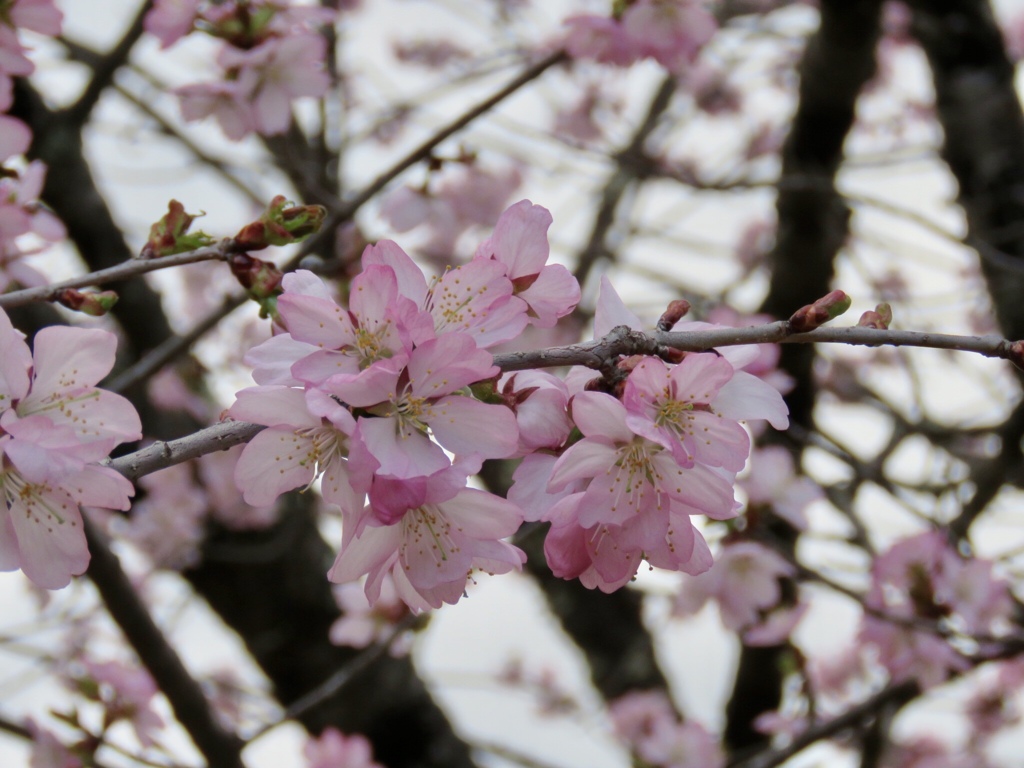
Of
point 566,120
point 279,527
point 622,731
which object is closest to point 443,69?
point 566,120

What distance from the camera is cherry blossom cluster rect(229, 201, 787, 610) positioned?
0.74 meters

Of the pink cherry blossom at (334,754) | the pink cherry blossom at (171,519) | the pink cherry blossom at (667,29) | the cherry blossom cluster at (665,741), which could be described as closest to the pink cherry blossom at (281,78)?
the pink cherry blossom at (667,29)

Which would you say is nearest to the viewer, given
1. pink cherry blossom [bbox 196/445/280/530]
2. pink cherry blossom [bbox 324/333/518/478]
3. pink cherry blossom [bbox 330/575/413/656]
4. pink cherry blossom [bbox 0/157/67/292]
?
pink cherry blossom [bbox 324/333/518/478]

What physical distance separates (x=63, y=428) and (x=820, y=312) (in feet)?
2.14

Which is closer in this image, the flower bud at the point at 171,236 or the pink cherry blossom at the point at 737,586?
the flower bud at the point at 171,236

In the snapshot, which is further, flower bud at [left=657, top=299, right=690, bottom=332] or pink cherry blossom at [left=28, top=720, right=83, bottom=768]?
pink cherry blossom at [left=28, top=720, right=83, bottom=768]

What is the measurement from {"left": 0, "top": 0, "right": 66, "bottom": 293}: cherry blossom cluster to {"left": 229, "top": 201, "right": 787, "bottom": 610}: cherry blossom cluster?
0.68m

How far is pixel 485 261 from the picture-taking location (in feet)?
2.73

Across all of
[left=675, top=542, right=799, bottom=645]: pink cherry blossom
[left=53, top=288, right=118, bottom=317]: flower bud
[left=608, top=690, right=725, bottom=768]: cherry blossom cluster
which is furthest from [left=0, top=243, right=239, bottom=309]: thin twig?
[left=608, top=690, right=725, bottom=768]: cherry blossom cluster

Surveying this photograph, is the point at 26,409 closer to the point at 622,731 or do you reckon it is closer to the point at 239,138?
the point at 239,138

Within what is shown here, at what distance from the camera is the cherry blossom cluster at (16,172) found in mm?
1275

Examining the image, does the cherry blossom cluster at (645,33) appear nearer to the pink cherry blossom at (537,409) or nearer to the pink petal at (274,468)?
the pink cherry blossom at (537,409)

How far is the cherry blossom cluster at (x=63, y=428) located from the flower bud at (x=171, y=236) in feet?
0.64

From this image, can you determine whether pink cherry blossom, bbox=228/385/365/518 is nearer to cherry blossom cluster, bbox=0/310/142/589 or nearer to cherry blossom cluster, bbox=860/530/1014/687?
cherry blossom cluster, bbox=0/310/142/589
